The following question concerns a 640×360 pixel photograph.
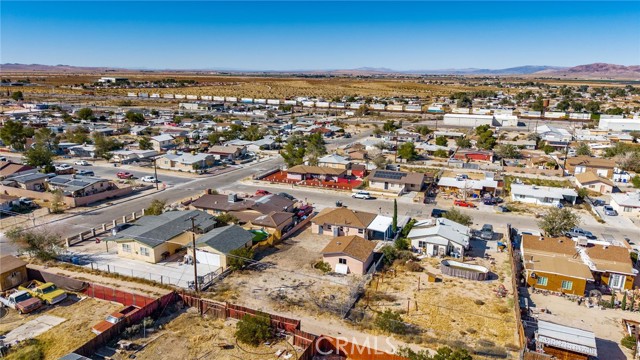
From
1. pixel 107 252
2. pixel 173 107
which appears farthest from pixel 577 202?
pixel 173 107

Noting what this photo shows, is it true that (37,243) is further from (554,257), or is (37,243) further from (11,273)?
(554,257)

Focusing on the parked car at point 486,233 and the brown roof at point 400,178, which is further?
the brown roof at point 400,178

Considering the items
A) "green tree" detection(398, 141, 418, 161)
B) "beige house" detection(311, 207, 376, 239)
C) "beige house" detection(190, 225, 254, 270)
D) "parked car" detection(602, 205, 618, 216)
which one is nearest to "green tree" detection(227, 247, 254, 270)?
"beige house" detection(190, 225, 254, 270)

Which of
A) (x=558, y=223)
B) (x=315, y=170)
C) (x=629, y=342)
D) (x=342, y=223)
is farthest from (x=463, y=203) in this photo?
(x=629, y=342)

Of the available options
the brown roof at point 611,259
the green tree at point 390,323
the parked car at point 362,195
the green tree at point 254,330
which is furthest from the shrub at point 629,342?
the parked car at point 362,195

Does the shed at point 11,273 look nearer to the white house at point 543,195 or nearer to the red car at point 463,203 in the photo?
the red car at point 463,203

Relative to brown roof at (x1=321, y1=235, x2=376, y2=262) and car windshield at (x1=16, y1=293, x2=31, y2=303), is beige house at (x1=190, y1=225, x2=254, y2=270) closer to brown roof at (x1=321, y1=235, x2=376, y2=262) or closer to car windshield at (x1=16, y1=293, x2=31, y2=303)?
brown roof at (x1=321, y1=235, x2=376, y2=262)
